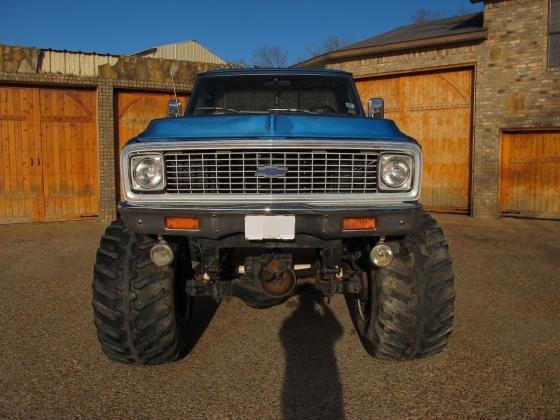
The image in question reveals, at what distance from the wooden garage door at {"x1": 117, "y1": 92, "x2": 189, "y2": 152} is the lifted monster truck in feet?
28.1

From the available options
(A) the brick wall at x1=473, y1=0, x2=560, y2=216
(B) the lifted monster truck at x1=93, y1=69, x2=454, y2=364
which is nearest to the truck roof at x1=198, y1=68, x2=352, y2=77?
(B) the lifted monster truck at x1=93, y1=69, x2=454, y2=364

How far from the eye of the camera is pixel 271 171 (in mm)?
3369

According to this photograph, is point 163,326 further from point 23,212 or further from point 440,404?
point 23,212

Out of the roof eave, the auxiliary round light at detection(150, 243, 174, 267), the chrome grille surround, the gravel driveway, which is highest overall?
the roof eave

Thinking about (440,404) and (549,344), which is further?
(549,344)

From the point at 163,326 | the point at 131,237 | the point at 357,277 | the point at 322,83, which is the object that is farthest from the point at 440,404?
the point at 322,83

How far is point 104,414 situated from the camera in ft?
10.7

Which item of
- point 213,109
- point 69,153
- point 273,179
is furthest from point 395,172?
point 69,153

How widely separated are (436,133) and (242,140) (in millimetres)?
10433

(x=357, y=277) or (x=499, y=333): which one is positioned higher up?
(x=357, y=277)

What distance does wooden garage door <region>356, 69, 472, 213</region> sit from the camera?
1261 cm

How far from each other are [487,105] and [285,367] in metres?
9.96

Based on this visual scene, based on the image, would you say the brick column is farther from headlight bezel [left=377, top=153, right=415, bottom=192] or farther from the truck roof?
headlight bezel [left=377, top=153, right=415, bottom=192]

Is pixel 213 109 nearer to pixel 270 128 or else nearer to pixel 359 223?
pixel 270 128
